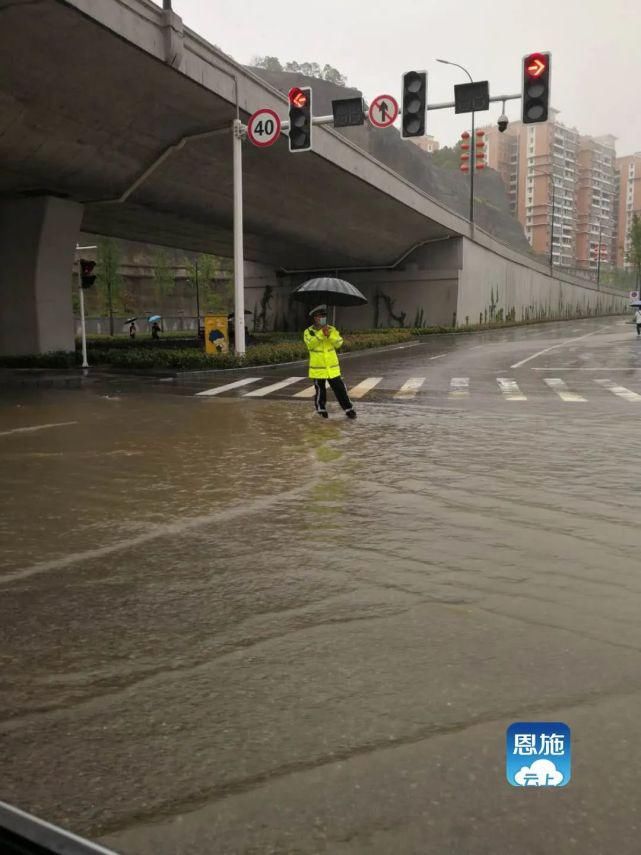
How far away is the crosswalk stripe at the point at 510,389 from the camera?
15820 millimetres

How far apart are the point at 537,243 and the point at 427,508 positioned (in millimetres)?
158309

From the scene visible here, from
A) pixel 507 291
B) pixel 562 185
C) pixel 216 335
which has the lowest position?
pixel 216 335

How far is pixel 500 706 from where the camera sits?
3148 millimetres

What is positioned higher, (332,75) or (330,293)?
(332,75)

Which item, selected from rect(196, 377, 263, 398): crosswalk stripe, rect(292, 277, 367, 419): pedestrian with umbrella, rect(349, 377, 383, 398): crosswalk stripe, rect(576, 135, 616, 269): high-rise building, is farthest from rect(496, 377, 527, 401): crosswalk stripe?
rect(576, 135, 616, 269): high-rise building

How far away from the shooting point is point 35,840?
1.73 metres

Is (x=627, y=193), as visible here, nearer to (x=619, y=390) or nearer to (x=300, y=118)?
(x=300, y=118)

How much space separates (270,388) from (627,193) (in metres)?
180

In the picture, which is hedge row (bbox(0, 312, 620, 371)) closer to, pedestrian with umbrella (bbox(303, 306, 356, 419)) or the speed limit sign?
the speed limit sign

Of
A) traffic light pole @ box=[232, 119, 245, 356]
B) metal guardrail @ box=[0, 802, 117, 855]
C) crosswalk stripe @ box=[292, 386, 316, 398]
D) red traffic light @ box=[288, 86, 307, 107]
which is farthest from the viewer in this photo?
traffic light pole @ box=[232, 119, 245, 356]

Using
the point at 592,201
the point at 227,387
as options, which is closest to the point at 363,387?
the point at 227,387

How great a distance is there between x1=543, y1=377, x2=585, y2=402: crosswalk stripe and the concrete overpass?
12229 mm

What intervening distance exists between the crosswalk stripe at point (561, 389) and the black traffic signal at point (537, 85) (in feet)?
18.9

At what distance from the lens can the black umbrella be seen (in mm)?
15570
